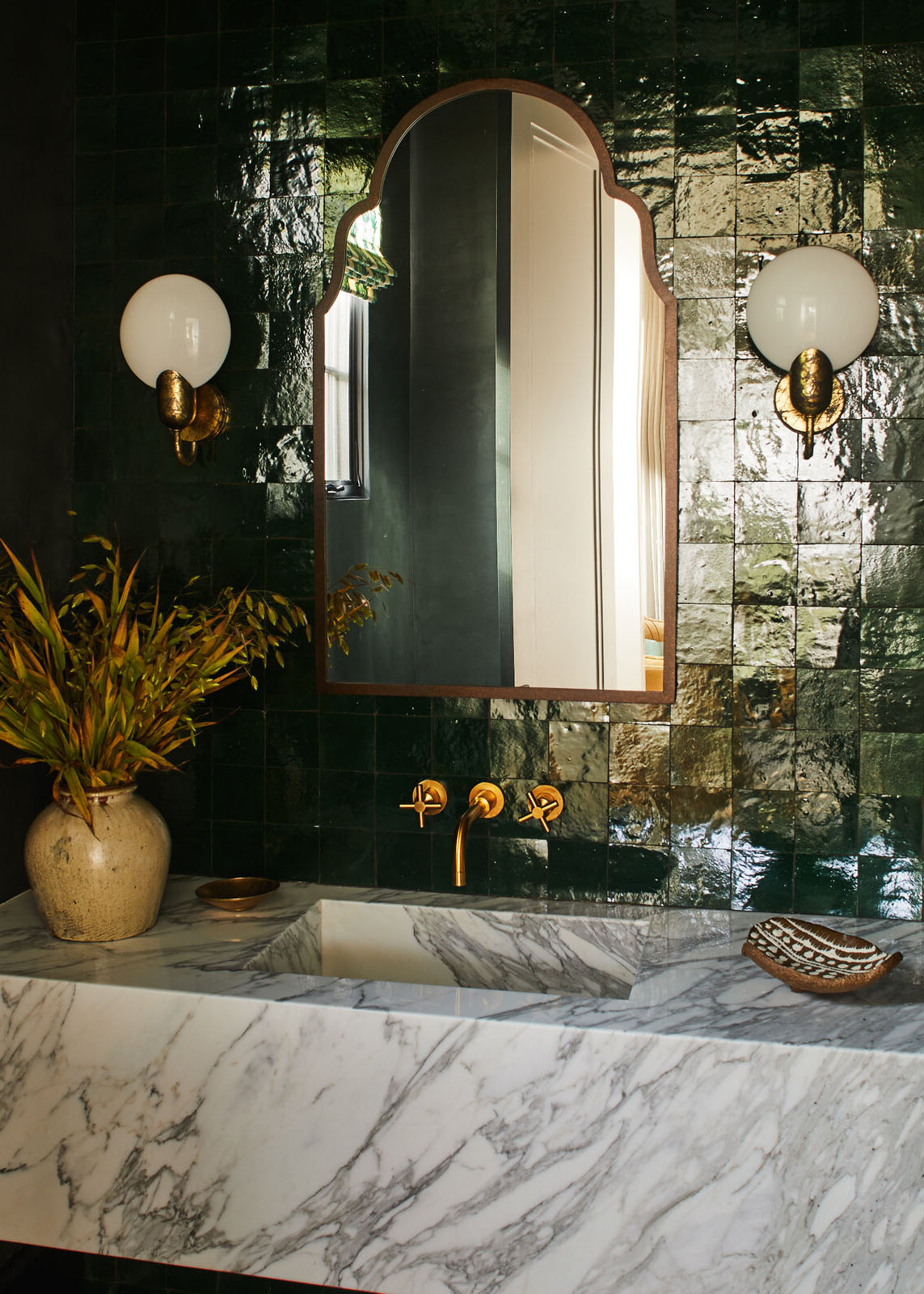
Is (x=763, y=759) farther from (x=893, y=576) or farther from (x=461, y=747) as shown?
(x=461, y=747)

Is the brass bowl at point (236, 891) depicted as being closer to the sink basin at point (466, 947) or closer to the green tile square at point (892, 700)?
the sink basin at point (466, 947)

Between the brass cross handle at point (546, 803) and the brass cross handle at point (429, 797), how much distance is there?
16 cm

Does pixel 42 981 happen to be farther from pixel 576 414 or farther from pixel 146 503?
pixel 576 414

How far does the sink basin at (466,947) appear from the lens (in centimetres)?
168

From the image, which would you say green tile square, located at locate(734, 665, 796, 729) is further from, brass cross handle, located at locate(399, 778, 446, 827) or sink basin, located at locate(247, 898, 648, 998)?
brass cross handle, located at locate(399, 778, 446, 827)

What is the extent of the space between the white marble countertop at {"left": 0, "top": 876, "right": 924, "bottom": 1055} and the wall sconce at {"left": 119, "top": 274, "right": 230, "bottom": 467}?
34.0 inches

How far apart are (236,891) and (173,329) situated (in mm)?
971

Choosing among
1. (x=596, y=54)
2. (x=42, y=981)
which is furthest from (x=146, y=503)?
(x=596, y=54)

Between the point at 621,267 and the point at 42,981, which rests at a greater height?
the point at 621,267

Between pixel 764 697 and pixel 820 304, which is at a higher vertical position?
pixel 820 304

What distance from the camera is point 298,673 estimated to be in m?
1.87

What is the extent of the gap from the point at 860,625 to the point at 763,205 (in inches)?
27.3

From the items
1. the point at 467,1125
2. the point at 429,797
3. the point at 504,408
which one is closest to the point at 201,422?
the point at 504,408

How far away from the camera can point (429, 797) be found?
180cm
